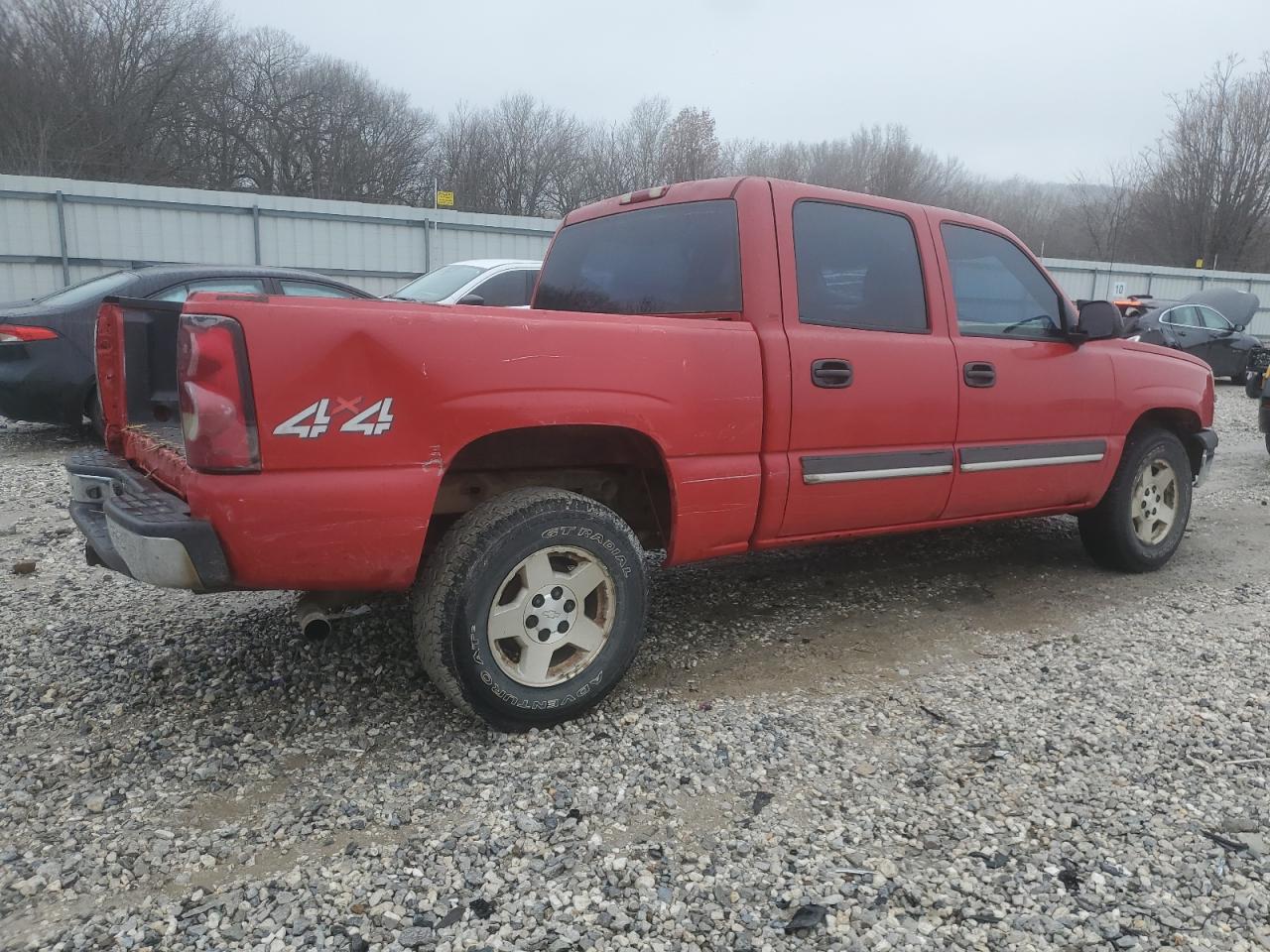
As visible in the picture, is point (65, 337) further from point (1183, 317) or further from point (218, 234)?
point (1183, 317)

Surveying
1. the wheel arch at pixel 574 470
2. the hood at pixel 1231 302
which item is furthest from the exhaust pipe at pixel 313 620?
the hood at pixel 1231 302

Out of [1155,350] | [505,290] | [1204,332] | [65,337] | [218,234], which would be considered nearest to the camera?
[1155,350]

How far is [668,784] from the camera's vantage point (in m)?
2.71

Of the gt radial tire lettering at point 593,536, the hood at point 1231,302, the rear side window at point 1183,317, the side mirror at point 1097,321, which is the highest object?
the hood at point 1231,302

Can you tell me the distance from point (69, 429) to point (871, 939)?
8.80 meters

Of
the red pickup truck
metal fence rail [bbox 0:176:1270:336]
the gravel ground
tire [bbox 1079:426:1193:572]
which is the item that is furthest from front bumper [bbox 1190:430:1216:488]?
metal fence rail [bbox 0:176:1270:336]

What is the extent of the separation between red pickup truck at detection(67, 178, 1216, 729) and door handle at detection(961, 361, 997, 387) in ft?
0.04

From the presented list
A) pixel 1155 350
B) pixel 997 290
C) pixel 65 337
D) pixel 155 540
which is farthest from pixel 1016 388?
pixel 65 337

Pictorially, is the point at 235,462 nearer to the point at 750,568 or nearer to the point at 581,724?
the point at 581,724

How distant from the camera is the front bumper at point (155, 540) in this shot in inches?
96.6

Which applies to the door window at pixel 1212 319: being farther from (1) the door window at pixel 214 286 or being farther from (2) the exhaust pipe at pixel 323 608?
(2) the exhaust pipe at pixel 323 608

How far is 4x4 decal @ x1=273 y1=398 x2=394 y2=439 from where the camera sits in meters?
2.47

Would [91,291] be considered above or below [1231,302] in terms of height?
below

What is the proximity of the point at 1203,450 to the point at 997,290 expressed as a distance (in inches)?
74.3
